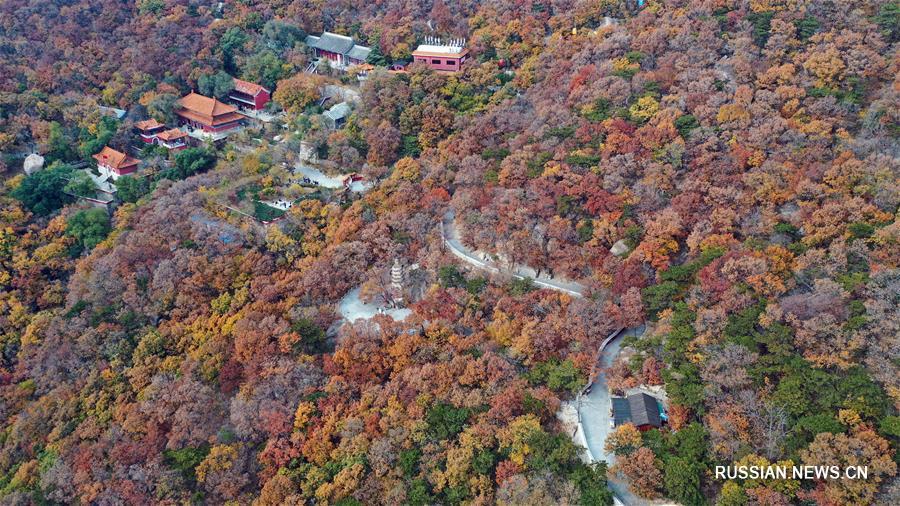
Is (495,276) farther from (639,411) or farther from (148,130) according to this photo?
(148,130)

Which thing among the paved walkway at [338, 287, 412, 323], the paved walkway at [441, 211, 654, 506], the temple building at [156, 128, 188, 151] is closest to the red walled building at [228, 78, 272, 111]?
the temple building at [156, 128, 188, 151]

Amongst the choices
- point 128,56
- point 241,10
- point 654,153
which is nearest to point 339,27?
point 241,10

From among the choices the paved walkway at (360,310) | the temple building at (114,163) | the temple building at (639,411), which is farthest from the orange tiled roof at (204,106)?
the temple building at (639,411)

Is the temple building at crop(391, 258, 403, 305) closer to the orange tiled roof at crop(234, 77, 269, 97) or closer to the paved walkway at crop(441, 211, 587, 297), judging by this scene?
the paved walkway at crop(441, 211, 587, 297)

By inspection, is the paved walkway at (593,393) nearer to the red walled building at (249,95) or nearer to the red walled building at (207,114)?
the red walled building at (207,114)

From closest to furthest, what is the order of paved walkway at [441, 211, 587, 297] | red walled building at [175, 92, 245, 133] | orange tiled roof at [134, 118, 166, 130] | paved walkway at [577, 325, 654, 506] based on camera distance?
paved walkway at [577, 325, 654, 506], paved walkway at [441, 211, 587, 297], orange tiled roof at [134, 118, 166, 130], red walled building at [175, 92, 245, 133]

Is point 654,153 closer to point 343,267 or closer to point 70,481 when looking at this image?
point 343,267
